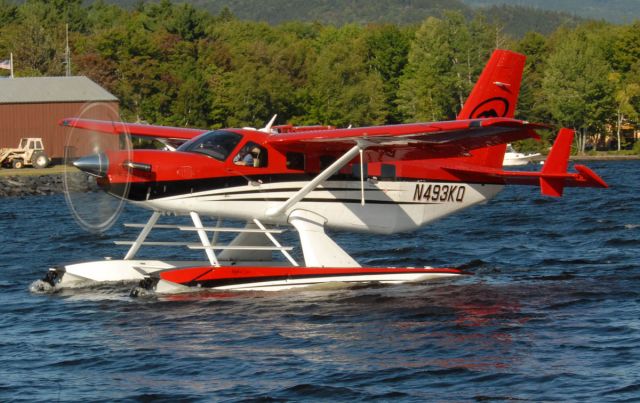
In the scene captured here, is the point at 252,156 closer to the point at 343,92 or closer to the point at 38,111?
the point at 38,111

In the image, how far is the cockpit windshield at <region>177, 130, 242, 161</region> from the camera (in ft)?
63.1

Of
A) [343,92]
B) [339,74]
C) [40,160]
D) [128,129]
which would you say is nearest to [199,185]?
[128,129]

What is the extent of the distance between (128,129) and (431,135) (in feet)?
17.1

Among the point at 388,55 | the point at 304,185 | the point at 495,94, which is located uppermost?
the point at 388,55

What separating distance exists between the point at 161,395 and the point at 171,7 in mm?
115540

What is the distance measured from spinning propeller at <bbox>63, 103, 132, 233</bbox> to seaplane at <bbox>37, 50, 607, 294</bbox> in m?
0.17

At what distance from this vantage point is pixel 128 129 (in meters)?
19.5

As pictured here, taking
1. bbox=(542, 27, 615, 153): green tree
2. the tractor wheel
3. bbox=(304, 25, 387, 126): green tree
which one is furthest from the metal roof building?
bbox=(542, 27, 615, 153): green tree

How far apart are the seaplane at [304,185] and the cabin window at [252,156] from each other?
0.02 meters

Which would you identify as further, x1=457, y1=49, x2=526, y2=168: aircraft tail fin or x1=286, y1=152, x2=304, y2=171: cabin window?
x1=457, y1=49, x2=526, y2=168: aircraft tail fin

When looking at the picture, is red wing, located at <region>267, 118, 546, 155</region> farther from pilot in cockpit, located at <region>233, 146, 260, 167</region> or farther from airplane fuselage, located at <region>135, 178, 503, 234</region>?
airplane fuselage, located at <region>135, 178, 503, 234</region>

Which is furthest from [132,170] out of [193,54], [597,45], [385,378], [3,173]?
[597,45]

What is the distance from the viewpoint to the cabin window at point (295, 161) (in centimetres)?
1989

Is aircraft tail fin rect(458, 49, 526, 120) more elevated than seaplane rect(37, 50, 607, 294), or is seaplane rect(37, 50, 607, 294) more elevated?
aircraft tail fin rect(458, 49, 526, 120)
